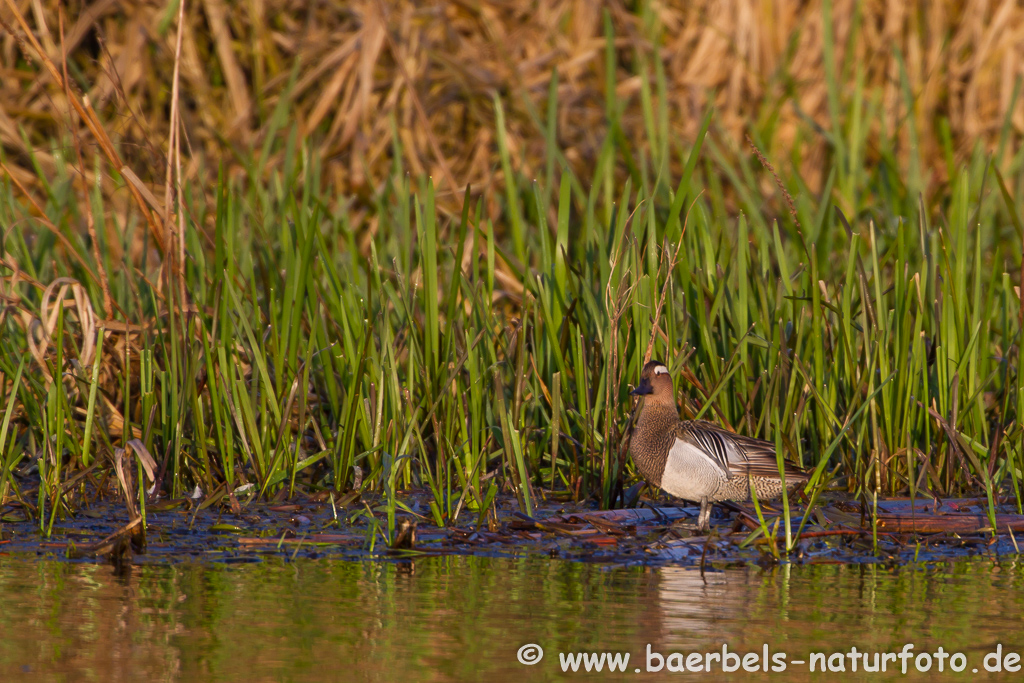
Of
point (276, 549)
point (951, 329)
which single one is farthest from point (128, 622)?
point (951, 329)

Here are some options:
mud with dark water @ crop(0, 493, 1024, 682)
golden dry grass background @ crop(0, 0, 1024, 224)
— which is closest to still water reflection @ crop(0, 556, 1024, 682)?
mud with dark water @ crop(0, 493, 1024, 682)

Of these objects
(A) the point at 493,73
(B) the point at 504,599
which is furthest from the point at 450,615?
(A) the point at 493,73

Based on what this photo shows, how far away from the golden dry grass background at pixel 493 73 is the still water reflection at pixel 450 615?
518 centimetres

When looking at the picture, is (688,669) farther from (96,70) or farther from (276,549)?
(96,70)

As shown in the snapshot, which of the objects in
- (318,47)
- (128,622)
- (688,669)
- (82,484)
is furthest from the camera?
(318,47)

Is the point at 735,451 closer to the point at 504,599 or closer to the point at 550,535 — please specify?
the point at 550,535

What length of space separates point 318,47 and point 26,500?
17.3ft

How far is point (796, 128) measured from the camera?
31.7 feet

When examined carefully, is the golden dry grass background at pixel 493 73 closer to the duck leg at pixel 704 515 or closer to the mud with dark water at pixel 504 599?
the duck leg at pixel 704 515

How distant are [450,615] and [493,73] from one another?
6.57 m

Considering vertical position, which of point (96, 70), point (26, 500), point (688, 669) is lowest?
point (26, 500)

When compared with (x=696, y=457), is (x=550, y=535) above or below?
below

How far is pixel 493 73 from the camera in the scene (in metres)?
9.57

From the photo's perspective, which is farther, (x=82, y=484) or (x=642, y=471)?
(x=82, y=484)
